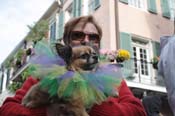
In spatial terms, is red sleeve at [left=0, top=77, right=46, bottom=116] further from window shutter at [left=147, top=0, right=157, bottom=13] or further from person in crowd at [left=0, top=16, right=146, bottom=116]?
window shutter at [left=147, top=0, right=157, bottom=13]

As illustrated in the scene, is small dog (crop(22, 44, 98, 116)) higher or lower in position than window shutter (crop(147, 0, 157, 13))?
lower

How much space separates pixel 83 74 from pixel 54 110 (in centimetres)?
21

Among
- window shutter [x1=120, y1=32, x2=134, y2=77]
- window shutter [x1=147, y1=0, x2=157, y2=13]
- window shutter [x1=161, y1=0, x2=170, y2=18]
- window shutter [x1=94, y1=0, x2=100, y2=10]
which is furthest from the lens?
window shutter [x1=161, y1=0, x2=170, y2=18]

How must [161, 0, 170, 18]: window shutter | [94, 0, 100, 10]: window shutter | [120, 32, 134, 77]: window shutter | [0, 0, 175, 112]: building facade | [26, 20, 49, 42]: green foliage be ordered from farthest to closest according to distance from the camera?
[161, 0, 170, 18]: window shutter, [94, 0, 100, 10]: window shutter, [26, 20, 49, 42]: green foliage, [0, 0, 175, 112]: building facade, [120, 32, 134, 77]: window shutter

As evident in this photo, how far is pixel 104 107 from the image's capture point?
1.56m

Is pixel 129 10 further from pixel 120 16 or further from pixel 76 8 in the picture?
pixel 76 8

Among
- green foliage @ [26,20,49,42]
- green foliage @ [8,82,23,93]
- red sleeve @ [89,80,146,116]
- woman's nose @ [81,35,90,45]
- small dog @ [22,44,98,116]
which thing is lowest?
green foliage @ [8,82,23,93]

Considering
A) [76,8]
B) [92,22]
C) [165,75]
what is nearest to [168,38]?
[165,75]

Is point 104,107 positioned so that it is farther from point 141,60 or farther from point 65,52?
point 141,60

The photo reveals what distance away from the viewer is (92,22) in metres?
1.94

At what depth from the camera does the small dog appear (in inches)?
56.6

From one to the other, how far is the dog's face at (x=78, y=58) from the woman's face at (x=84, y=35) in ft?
0.72

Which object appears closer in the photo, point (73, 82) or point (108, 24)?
point (73, 82)

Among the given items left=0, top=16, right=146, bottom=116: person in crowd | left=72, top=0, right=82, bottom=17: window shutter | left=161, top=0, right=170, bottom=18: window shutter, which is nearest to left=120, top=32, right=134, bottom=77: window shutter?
left=161, top=0, right=170, bottom=18: window shutter
